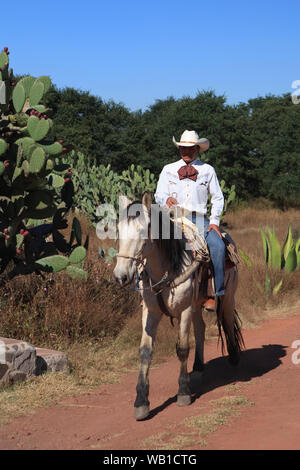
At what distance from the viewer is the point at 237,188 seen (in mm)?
30828

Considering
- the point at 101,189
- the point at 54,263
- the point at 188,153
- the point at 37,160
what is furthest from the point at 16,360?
the point at 101,189

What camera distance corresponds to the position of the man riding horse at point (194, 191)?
684 centimetres

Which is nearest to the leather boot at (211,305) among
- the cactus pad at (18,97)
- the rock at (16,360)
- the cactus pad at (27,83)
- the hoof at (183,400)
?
the hoof at (183,400)

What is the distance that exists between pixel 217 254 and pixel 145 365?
150 cm

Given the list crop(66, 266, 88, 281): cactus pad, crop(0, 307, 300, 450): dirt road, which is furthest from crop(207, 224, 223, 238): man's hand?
crop(66, 266, 88, 281): cactus pad

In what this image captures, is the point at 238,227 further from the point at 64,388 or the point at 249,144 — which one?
the point at 64,388

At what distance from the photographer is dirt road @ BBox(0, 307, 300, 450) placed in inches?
204

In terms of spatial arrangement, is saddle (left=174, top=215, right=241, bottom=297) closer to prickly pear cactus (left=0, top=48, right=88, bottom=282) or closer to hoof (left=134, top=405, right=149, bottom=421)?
hoof (left=134, top=405, right=149, bottom=421)

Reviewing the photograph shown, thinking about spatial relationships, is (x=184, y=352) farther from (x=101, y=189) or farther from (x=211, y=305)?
(x=101, y=189)

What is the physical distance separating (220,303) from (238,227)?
1817cm

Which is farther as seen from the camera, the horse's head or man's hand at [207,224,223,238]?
man's hand at [207,224,223,238]

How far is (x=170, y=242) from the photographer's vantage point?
20.1ft

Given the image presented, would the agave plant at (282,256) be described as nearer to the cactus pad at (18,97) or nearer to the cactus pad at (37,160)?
the cactus pad at (18,97)

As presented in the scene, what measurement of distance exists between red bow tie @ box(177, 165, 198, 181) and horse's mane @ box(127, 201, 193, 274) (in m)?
0.74
